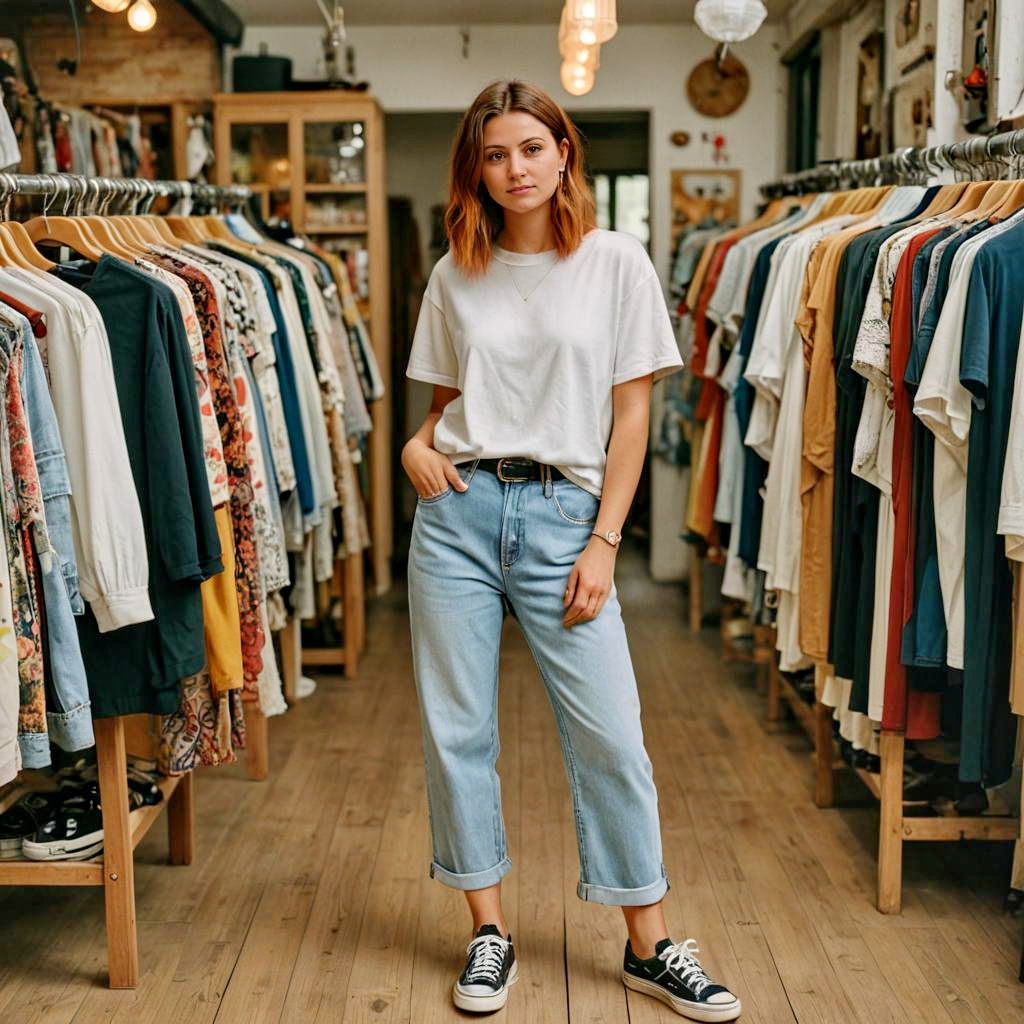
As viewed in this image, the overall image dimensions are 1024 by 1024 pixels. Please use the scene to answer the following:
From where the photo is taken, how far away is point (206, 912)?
261cm

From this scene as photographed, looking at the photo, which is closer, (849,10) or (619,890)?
(619,890)

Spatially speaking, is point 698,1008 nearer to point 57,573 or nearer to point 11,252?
point 57,573

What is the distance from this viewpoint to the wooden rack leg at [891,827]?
2543 millimetres

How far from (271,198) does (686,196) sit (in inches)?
73.1

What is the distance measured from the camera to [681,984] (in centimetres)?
219

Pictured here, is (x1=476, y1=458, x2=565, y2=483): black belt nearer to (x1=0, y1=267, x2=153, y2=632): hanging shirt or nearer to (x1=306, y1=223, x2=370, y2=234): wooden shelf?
(x1=0, y1=267, x2=153, y2=632): hanging shirt

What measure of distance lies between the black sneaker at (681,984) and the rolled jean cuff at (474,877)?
27cm

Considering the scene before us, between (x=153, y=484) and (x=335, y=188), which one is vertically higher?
(x=335, y=188)

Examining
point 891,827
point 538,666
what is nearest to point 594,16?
point 538,666

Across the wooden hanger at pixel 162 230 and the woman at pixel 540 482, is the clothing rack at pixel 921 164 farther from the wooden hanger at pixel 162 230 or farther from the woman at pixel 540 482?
the wooden hanger at pixel 162 230

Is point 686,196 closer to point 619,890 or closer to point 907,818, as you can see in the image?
point 907,818

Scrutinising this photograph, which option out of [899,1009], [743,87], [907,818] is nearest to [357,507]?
[907,818]

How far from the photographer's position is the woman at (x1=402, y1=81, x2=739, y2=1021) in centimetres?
207

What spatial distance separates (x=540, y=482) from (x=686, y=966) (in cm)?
88
